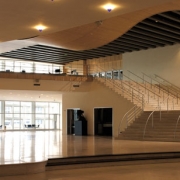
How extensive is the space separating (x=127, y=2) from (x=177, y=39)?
15.5 meters

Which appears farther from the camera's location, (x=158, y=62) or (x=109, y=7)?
(x=158, y=62)

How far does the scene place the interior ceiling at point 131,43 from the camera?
17.8m

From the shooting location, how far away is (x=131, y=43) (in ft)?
75.7

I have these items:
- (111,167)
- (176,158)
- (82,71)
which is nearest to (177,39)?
(82,71)

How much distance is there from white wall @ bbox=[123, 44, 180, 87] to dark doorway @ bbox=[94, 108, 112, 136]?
14.6ft

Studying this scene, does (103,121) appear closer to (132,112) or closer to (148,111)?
(132,112)

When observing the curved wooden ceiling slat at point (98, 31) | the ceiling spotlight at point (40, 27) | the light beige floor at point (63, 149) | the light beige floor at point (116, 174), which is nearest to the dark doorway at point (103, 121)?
the curved wooden ceiling slat at point (98, 31)

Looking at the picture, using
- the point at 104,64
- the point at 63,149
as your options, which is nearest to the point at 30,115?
the point at 104,64

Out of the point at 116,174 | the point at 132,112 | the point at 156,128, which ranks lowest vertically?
the point at 116,174

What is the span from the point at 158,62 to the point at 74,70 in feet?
21.2

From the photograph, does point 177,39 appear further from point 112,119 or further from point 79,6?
point 79,6

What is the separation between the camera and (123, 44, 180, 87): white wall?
2292 cm

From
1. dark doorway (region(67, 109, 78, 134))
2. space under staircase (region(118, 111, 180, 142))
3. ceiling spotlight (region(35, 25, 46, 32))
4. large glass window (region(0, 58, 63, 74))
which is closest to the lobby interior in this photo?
ceiling spotlight (region(35, 25, 46, 32))

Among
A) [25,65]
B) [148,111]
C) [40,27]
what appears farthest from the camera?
[25,65]
